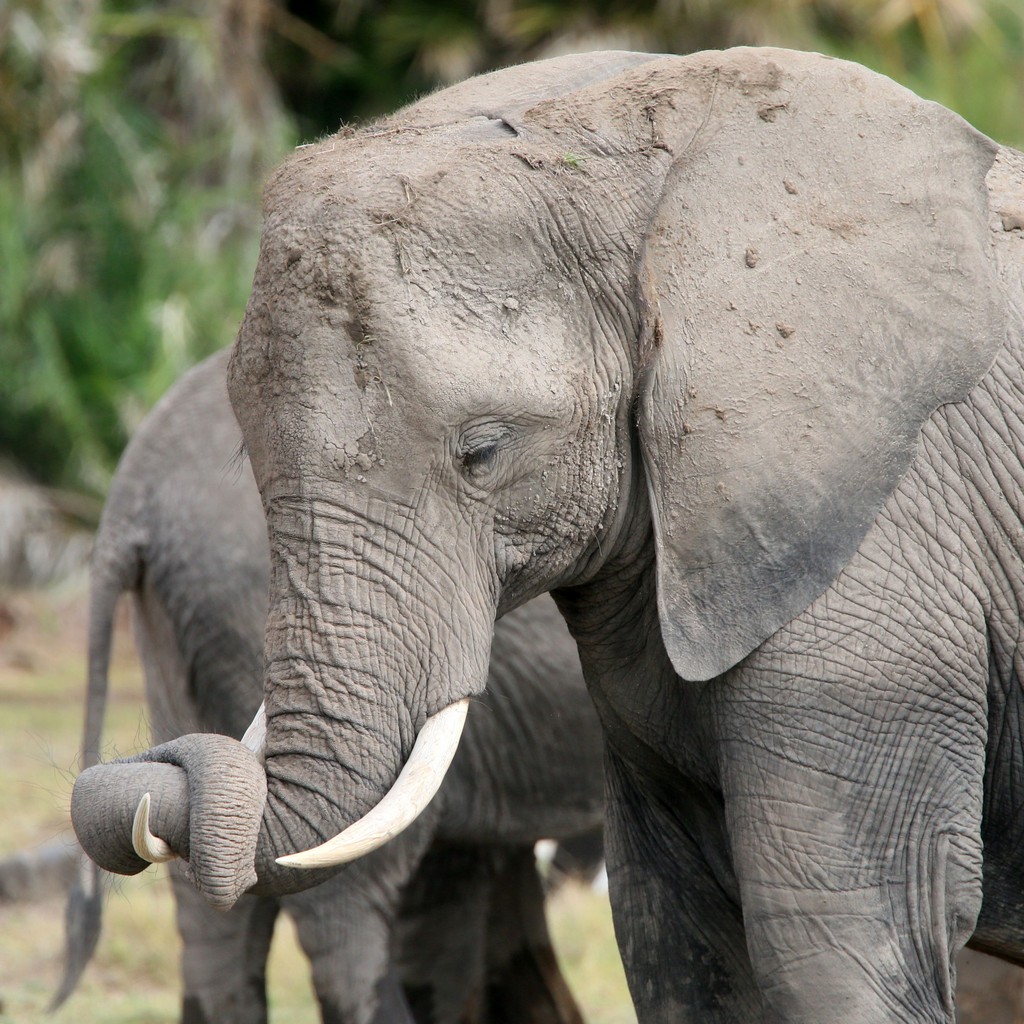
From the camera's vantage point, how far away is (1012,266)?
277 centimetres

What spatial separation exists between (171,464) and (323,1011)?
143cm

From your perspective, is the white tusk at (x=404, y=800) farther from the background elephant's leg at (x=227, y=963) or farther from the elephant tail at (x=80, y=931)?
the elephant tail at (x=80, y=931)

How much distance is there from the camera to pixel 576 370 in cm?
262

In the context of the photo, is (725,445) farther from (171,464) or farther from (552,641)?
(171,464)

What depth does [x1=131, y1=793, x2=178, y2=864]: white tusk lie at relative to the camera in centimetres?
239

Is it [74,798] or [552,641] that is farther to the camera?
[552,641]

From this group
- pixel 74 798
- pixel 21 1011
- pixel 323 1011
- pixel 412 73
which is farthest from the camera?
pixel 412 73

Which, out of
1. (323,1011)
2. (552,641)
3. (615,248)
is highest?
(615,248)

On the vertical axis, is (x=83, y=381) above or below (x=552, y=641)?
below

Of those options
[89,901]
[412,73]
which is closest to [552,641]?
[89,901]

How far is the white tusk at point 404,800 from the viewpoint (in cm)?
241

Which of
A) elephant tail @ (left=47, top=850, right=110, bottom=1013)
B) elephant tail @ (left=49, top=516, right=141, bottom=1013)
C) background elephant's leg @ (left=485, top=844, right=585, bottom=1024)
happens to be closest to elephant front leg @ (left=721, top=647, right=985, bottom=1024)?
elephant tail @ (left=49, top=516, right=141, bottom=1013)

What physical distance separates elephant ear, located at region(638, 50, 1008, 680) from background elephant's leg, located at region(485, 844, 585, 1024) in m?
2.76

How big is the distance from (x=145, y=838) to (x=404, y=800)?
0.36 meters
